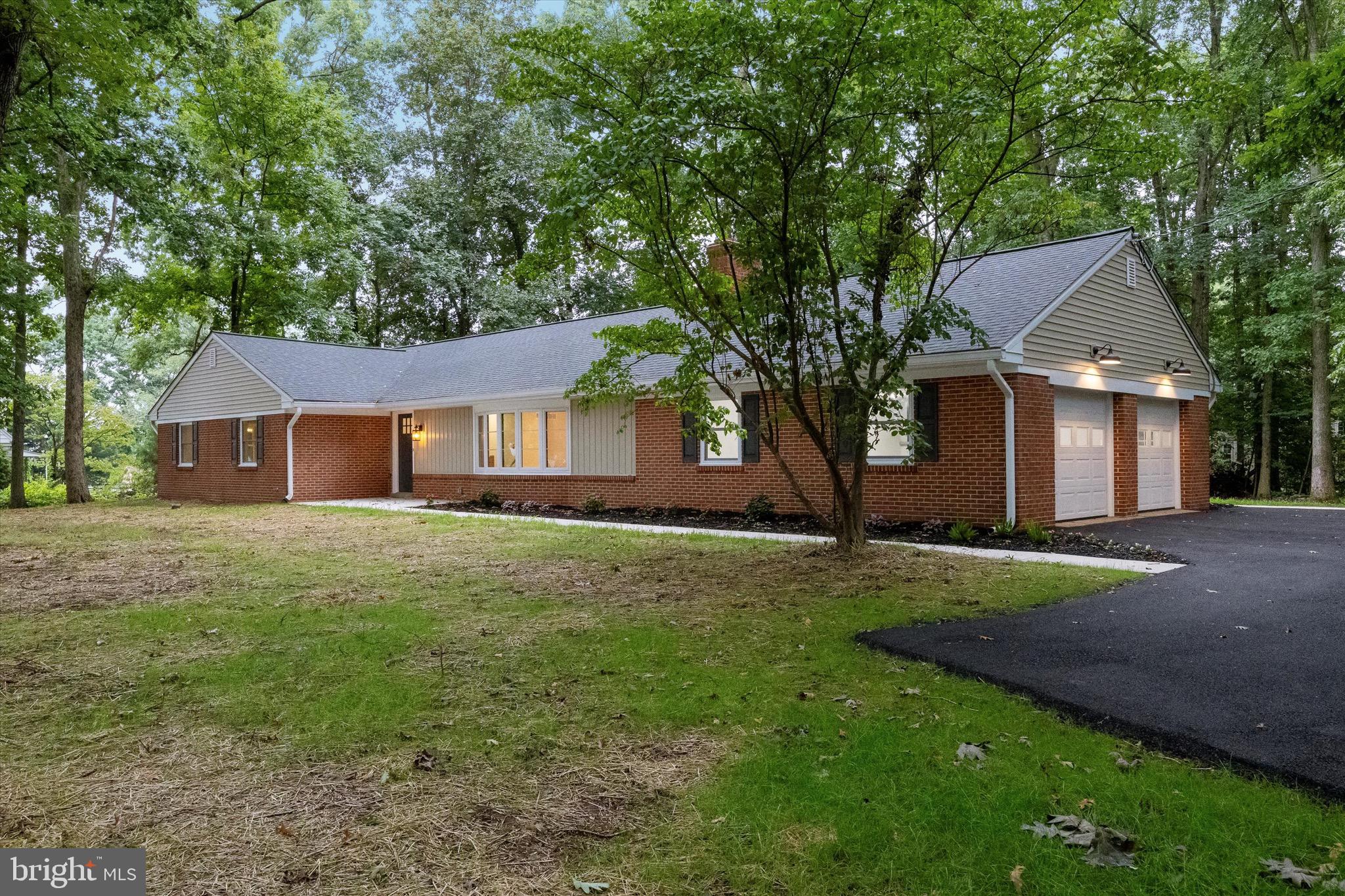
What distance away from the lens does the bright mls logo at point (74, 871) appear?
8.07 ft

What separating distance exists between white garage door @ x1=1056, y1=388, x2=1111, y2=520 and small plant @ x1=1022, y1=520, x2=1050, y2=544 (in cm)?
171

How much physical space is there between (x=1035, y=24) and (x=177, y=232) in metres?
17.8

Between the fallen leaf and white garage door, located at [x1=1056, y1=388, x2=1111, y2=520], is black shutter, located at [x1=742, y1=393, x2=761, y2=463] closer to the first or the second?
white garage door, located at [x1=1056, y1=388, x2=1111, y2=520]

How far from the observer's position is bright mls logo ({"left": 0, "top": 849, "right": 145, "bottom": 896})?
Answer: 2459 millimetres

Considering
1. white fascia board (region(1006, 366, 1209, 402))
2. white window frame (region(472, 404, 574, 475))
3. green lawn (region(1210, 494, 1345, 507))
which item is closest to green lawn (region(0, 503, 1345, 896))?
white fascia board (region(1006, 366, 1209, 402))

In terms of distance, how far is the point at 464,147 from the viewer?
2903cm

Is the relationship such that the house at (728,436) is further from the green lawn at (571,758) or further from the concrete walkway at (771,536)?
the green lawn at (571,758)

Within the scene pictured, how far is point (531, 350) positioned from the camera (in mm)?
19109

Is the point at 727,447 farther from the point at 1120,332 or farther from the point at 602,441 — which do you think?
the point at 1120,332

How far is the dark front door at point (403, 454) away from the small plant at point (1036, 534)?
15.1 metres

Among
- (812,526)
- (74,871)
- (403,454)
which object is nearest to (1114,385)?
(812,526)

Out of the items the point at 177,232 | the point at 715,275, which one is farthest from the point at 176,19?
the point at 715,275

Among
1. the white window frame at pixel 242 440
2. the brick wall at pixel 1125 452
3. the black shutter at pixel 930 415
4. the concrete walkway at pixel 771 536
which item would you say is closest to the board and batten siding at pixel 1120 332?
the brick wall at pixel 1125 452

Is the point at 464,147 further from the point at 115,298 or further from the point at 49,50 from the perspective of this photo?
the point at 49,50
